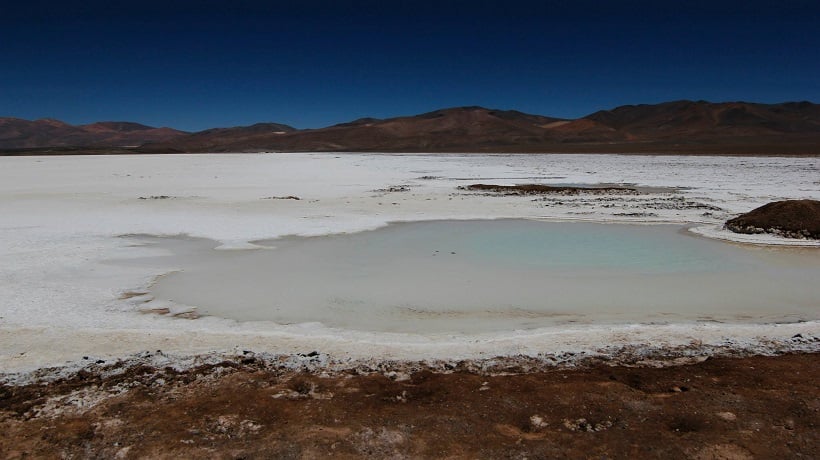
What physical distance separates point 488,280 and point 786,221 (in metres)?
6.11

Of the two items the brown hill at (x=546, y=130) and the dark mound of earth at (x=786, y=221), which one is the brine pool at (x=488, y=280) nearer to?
the dark mound of earth at (x=786, y=221)

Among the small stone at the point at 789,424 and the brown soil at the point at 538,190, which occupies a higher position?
the brown soil at the point at 538,190

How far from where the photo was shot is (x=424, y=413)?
353cm

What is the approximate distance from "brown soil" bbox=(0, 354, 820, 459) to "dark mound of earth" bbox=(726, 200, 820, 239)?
6.12 metres

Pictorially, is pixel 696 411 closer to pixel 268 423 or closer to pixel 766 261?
pixel 268 423

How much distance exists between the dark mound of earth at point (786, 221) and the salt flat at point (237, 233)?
1.51 feet

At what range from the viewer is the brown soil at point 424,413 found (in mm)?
3121

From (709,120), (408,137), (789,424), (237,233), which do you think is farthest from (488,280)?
(709,120)

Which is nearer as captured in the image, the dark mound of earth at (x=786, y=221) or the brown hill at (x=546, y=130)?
the dark mound of earth at (x=786, y=221)

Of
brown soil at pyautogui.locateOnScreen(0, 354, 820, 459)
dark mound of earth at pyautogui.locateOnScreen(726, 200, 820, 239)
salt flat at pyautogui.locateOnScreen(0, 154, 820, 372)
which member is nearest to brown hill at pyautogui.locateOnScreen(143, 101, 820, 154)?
salt flat at pyautogui.locateOnScreen(0, 154, 820, 372)

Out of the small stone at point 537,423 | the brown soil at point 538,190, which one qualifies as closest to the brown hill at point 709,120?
the brown soil at point 538,190

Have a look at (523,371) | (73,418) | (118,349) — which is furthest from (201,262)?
(523,371)

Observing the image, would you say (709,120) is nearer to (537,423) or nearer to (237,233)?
(237,233)


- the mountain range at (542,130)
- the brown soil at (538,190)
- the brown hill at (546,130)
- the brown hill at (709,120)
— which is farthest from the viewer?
the brown hill at (709,120)
